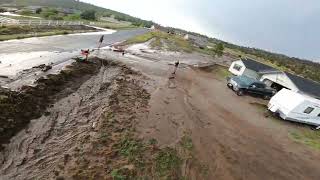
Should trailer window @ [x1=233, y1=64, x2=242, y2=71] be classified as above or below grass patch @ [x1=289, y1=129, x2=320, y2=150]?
below

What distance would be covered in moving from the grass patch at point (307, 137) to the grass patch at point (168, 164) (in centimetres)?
1332

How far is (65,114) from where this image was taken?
15984mm

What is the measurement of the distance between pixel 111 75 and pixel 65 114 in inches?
448

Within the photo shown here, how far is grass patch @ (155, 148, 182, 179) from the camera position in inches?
517

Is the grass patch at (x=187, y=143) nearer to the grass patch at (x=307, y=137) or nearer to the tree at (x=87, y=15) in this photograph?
the grass patch at (x=307, y=137)

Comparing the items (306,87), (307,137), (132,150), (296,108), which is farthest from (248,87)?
(132,150)

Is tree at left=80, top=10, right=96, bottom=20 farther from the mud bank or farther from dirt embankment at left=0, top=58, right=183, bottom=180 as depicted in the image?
dirt embankment at left=0, top=58, right=183, bottom=180

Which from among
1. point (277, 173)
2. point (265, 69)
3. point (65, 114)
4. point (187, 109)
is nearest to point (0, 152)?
point (65, 114)

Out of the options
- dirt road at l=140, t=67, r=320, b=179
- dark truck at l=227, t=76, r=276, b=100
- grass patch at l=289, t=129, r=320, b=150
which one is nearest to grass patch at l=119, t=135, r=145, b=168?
dirt road at l=140, t=67, r=320, b=179

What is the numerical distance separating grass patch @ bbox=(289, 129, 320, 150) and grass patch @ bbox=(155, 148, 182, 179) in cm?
1332

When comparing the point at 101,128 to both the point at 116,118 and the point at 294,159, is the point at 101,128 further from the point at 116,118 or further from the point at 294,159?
the point at 294,159

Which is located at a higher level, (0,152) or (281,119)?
(0,152)

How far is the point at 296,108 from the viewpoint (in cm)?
2922

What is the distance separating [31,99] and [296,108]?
886 inches
